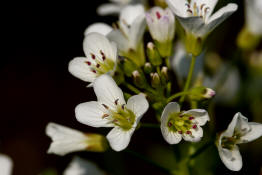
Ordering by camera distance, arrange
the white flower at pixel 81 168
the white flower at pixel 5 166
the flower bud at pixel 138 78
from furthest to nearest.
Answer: the white flower at pixel 81 168, the white flower at pixel 5 166, the flower bud at pixel 138 78

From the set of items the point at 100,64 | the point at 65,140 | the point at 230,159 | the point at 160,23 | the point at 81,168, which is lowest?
the point at 81,168

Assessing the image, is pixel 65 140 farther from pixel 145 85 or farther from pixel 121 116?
pixel 145 85

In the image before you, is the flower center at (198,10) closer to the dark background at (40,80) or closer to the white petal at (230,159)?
the white petal at (230,159)

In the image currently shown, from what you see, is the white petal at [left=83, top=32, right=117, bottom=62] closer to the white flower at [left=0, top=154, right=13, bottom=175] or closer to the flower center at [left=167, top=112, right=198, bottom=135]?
the flower center at [left=167, top=112, right=198, bottom=135]

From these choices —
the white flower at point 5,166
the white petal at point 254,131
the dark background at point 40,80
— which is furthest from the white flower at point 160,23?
the dark background at point 40,80

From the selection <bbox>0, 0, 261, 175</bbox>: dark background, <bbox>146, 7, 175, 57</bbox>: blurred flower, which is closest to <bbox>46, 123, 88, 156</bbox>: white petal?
<bbox>146, 7, 175, 57</bbox>: blurred flower

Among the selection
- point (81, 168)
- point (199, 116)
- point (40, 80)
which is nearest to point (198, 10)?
point (199, 116)
